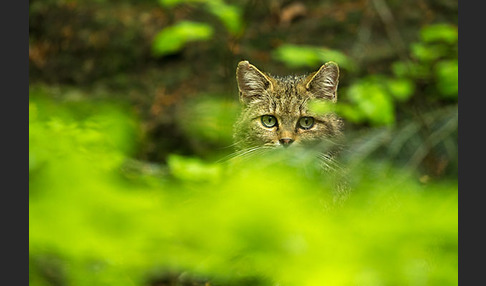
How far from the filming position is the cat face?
338cm

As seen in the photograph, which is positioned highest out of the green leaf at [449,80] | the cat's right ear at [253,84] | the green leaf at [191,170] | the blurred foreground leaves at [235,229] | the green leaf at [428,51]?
the green leaf at [428,51]

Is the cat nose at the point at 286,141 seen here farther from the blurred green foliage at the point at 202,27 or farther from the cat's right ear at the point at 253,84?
the blurred green foliage at the point at 202,27

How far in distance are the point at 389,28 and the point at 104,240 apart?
672 centimetres

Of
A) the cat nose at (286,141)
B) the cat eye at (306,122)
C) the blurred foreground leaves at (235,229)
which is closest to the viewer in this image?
the blurred foreground leaves at (235,229)

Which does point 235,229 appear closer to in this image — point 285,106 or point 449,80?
point 285,106

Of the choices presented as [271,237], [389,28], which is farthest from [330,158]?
[389,28]

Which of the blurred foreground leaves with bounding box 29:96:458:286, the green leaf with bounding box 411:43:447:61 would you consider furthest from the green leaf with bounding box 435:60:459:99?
the blurred foreground leaves with bounding box 29:96:458:286

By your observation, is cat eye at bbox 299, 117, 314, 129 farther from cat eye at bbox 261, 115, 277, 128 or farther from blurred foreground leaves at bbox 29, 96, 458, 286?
blurred foreground leaves at bbox 29, 96, 458, 286

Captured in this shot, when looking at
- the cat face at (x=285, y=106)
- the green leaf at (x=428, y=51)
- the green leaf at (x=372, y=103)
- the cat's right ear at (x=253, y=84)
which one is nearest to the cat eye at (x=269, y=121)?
the cat face at (x=285, y=106)

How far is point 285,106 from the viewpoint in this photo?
346 cm

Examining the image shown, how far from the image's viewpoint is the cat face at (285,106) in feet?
11.1

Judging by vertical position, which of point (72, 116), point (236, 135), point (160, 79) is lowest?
point (72, 116)

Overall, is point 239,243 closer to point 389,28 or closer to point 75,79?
point 389,28

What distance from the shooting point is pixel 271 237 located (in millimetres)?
1227
